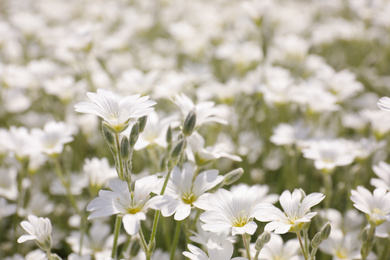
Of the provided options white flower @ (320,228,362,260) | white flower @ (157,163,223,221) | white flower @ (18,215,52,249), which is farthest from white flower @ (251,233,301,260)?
white flower @ (18,215,52,249)

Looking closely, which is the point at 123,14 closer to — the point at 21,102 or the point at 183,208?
the point at 21,102

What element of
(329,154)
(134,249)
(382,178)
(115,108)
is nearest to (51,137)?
(115,108)

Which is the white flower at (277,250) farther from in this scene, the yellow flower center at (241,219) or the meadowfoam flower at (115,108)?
the meadowfoam flower at (115,108)

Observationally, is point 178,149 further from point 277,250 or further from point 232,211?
point 277,250

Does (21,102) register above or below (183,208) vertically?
below

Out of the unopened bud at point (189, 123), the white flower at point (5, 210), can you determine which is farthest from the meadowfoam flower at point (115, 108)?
the white flower at point (5, 210)

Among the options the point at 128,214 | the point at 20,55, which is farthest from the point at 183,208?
the point at 20,55
